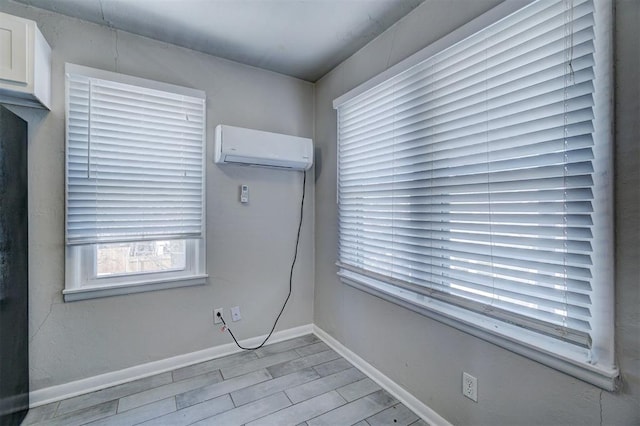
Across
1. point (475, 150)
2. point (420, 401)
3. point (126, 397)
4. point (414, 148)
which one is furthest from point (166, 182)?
point (420, 401)

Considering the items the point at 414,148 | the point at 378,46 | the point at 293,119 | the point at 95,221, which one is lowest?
the point at 95,221

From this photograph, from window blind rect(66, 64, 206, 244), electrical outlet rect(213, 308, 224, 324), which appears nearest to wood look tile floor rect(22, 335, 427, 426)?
electrical outlet rect(213, 308, 224, 324)

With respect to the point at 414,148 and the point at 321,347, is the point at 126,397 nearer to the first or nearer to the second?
the point at 321,347

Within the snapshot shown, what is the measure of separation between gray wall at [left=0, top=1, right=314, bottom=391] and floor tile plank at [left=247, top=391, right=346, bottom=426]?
0.89 m

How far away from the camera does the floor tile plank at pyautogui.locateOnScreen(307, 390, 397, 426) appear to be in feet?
5.54

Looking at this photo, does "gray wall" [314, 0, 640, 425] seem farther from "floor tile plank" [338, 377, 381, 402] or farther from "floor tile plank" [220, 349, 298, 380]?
"floor tile plank" [220, 349, 298, 380]

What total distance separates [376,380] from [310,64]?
259 centimetres

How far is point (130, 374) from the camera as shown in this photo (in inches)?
81.5

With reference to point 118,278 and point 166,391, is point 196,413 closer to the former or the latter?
point 166,391

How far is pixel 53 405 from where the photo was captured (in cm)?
181

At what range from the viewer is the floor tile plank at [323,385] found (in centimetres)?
192

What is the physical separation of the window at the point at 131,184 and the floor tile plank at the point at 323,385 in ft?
3.64

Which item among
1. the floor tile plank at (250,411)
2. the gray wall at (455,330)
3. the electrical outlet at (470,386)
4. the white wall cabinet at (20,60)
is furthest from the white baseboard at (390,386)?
the white wall cabinet at (20,60)

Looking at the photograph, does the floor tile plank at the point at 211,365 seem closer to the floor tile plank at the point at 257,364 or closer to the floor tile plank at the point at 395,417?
the floor tile plank at the point at 257,364
